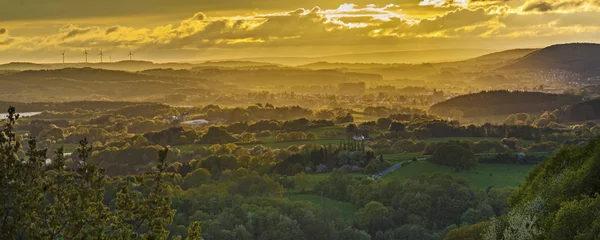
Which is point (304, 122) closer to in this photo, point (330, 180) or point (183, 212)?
point (330, 180)

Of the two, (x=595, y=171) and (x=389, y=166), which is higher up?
(x=595, y=171)

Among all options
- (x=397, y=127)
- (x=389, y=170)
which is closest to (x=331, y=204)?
(x=389, y=170)

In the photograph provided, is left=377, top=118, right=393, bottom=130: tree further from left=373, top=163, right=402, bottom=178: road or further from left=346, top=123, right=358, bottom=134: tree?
left=373, top=163, right=402, bottom=178: road

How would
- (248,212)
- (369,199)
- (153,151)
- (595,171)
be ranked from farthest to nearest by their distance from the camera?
(153,151) → (369,199) → (248,212) → (595,171)

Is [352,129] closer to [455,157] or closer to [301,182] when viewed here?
[455,157]

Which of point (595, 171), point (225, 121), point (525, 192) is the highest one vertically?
point (595, 171)

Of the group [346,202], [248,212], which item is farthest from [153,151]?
[248,212]

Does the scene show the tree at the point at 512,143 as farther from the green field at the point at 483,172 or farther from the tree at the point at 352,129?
the tree at the point at 352,129
